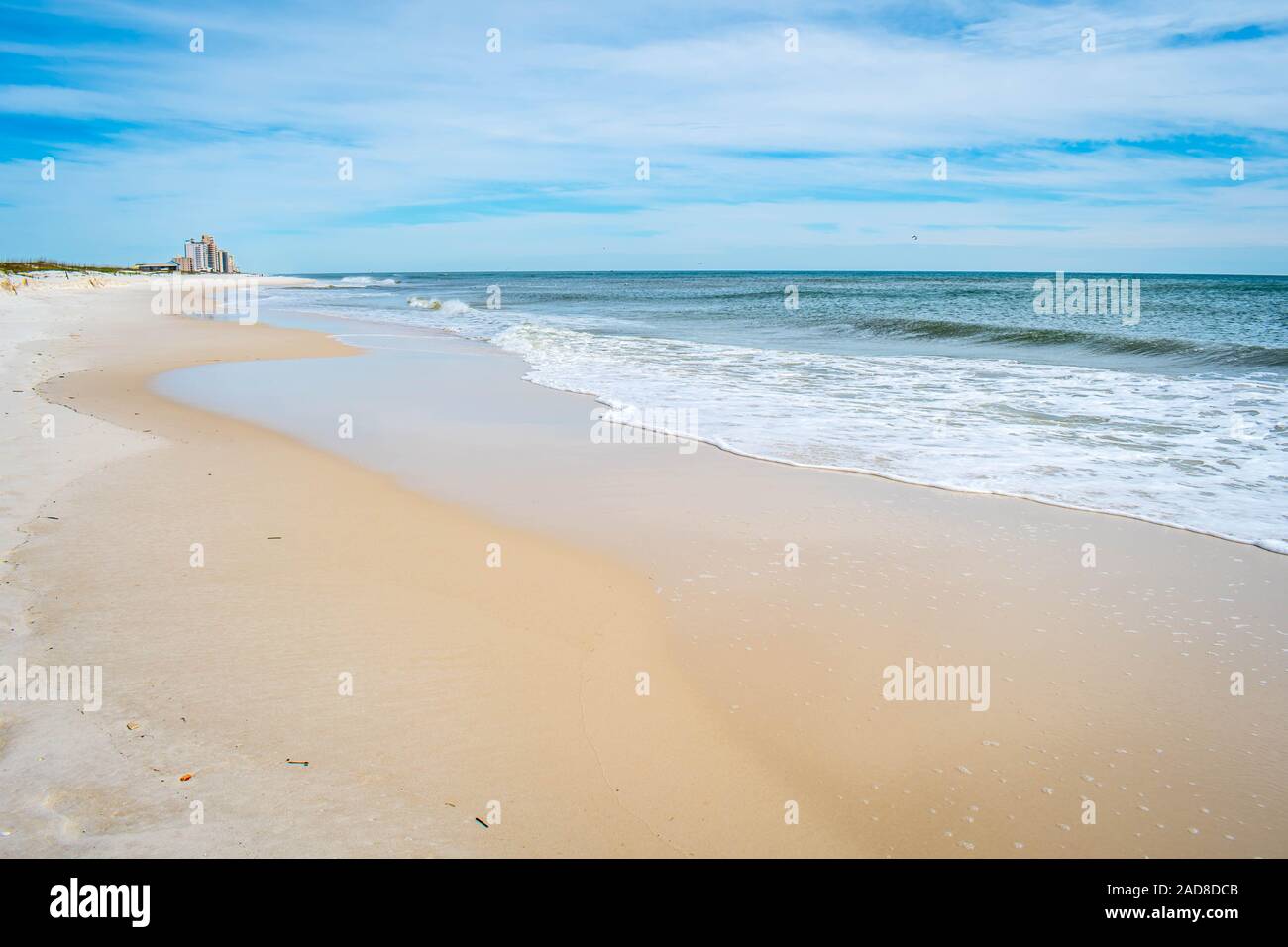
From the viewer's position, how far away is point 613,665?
3918 millimetres

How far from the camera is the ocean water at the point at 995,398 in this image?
6.99 m

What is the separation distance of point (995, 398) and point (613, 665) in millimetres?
9661

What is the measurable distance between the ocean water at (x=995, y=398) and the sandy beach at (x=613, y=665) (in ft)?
3.07

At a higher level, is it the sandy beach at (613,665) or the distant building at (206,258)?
the distant building at (206,258)

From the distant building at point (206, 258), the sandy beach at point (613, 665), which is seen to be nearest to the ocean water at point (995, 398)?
the sandy beach at point (613, 665)

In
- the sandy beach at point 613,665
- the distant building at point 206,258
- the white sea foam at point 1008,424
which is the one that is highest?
the distant building at point 206,258

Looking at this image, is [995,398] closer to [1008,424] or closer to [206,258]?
[1008,424]

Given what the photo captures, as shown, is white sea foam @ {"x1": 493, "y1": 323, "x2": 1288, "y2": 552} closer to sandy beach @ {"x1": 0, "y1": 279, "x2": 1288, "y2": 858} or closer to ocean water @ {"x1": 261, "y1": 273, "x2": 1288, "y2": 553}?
ocean water @ {"x1": 261, "y1": 273, "x2": 1288, "y2": 553}

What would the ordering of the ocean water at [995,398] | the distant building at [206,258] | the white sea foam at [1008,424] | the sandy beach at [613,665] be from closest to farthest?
the sandy beach at [613,665] < the white sea foam at [1008,424] < the ocean water at [995,398] < the distant building at [206,258]

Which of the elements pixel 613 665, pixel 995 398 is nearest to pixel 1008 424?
pixel 995 398

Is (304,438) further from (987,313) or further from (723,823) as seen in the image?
(987,313)

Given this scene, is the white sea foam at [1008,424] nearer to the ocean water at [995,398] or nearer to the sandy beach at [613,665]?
the ocean water at [995,398]

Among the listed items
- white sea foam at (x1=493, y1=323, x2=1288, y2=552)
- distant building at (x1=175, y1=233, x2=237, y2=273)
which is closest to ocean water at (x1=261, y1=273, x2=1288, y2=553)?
white sea foam at (x1=493, y1=323, x2=1288, y2=552)

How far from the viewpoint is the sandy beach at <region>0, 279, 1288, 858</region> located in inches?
110
